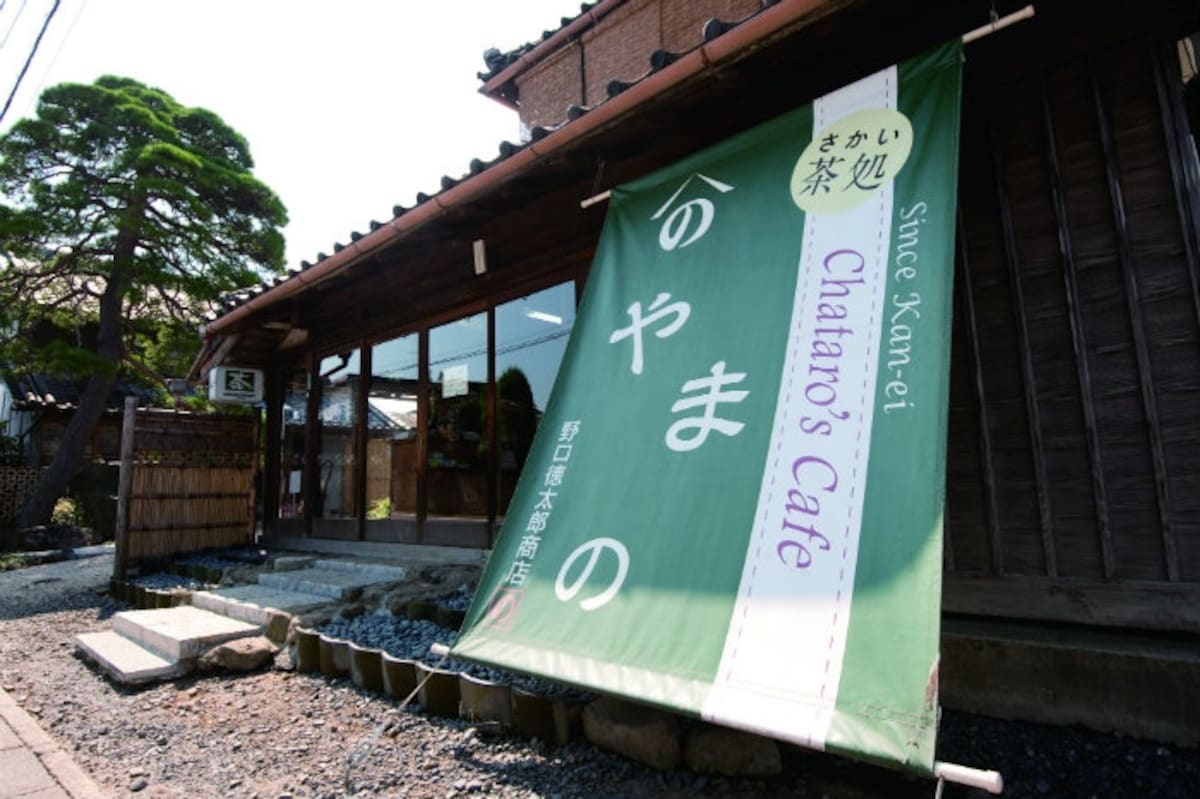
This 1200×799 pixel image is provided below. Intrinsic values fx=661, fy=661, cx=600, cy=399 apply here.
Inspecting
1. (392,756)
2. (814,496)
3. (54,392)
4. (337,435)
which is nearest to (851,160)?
(814,496)

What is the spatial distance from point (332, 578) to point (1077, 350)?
662 cm

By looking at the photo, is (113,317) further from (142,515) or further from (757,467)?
(757,467)

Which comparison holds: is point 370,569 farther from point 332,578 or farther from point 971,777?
point 971,777

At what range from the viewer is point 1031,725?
3.16 m

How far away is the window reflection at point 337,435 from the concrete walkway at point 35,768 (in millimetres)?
4597

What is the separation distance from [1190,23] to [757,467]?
3.07 m

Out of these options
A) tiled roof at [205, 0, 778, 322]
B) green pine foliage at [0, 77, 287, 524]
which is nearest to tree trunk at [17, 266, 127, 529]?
green pine foliage at [0, 77, 287, 524]

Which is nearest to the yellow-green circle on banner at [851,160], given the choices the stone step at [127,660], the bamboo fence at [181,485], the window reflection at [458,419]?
the window reflection at [458,419]

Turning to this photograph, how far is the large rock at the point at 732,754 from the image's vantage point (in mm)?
2865

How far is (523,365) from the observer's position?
666 cm

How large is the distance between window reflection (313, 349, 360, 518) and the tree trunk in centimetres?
968

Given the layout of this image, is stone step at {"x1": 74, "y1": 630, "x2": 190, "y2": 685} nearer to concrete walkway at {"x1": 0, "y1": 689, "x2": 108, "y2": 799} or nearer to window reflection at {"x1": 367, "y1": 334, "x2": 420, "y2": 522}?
concrete walkway at {"x1": 0, "y1": 689, "x2": 108, "y2": 799}

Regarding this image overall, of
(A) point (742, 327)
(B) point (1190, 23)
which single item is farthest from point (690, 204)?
(B) point (1190, 23)

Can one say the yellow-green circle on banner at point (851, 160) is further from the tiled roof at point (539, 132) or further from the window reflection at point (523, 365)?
the window reflection at point (523, 365)
